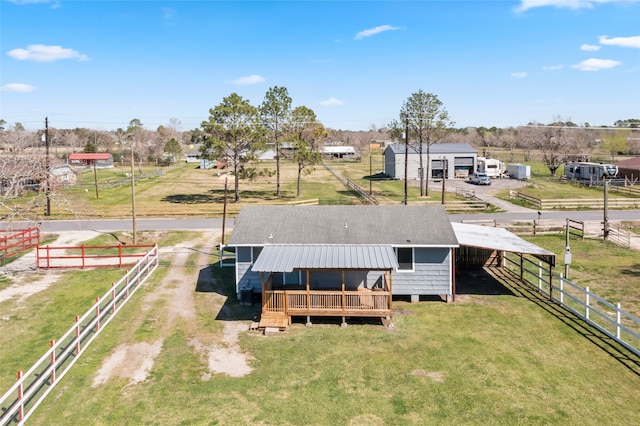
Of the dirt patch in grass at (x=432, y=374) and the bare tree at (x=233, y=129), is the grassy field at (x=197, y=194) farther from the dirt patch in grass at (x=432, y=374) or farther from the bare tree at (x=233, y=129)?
the dirt patch in grass at (x=432, y=374)

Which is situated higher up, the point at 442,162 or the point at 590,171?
the point at 442,162

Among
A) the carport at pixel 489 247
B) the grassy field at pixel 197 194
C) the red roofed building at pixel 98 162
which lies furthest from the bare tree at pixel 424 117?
the red roofed building at pixel 98 162

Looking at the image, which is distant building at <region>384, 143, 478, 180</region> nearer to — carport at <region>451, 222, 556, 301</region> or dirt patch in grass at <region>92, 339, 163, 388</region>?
carport at <region>451, 222, 556, 301</region>

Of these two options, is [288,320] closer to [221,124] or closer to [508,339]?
[508,339]

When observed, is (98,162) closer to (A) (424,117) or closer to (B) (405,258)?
(A) (424,117)

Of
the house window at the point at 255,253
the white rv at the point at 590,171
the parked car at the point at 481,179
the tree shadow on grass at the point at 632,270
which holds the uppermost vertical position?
the white rv at the point at 590,171

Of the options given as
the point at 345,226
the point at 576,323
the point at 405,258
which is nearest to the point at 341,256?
the point at 345,226
